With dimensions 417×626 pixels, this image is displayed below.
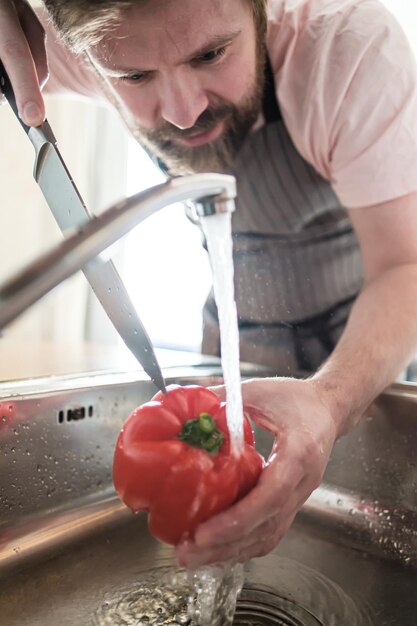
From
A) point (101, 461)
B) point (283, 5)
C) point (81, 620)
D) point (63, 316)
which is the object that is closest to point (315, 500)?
point (101, 461)

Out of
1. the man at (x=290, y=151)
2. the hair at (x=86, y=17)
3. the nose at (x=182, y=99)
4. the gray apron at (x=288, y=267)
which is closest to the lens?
the man at (x=290, y=151)

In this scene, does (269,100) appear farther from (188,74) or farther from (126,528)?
(126,528)

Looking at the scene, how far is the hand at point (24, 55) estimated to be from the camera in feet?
2.61

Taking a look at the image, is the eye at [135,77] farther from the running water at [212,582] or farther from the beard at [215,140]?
the running water at [212,582]

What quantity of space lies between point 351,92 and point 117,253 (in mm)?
1870

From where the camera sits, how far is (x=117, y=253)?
272 centimetres

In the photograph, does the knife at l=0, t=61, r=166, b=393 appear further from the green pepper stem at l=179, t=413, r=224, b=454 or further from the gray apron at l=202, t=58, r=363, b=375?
the gray apron at l=202, t=58, r=363, b=375

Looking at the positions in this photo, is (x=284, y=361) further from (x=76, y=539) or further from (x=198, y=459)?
(x=198, y=459)

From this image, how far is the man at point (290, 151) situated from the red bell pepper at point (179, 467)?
24 millimetres

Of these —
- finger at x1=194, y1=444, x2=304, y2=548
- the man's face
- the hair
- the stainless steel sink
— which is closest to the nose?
the man's face

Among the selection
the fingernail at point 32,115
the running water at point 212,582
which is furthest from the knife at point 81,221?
the running water at point 212,582

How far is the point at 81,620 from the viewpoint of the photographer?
69cm

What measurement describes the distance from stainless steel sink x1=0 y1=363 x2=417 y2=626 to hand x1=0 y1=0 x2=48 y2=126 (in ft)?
1.13

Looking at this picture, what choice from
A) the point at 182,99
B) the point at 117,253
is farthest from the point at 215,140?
the point at 117,253
